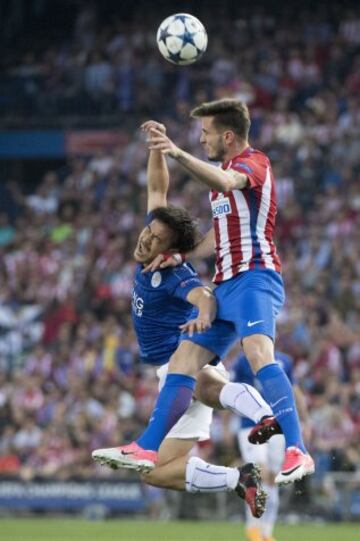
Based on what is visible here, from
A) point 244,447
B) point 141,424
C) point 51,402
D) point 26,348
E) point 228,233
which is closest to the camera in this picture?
point 228,233

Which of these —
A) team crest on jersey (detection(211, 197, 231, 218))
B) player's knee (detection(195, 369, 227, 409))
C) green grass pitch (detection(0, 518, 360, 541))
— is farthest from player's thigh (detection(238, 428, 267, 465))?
team crest on jersey (detection(211, 197, 231, 218))

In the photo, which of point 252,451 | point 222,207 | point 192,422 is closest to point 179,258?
point 222,207

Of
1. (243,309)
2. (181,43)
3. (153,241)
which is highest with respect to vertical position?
(181,43)

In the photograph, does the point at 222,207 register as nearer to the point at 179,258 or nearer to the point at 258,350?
the point at 179,258

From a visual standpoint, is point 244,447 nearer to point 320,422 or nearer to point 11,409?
point 320,422

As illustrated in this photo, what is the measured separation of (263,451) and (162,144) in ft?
17.8

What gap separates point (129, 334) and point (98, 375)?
759mm

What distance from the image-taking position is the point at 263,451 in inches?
517

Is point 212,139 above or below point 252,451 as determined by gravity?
above

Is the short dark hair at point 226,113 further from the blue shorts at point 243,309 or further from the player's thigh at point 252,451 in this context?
the player's thigh at point 252,451

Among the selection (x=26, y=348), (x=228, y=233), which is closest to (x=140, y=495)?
(x=26, y=348)

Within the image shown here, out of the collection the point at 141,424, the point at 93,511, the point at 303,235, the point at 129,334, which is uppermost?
the point at 303,235

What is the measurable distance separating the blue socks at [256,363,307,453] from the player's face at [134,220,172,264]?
1.22m

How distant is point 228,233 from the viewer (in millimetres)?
9305
